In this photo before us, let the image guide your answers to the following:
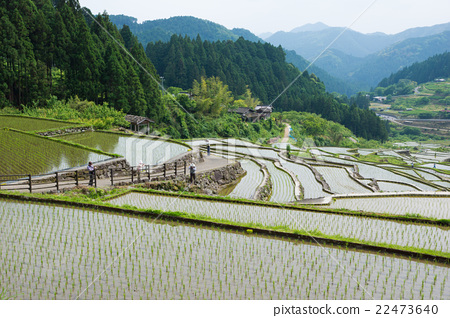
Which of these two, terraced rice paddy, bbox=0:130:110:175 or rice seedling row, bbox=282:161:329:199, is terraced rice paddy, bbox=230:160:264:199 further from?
terraced rice paddy, bbox=0:130:110:175

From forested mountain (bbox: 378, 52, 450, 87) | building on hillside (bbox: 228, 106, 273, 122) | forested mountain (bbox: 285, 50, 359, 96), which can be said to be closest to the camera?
building on hillside (bbox: 228, 106, 273, 122)

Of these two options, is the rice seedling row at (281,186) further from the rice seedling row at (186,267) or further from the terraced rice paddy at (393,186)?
the rice seedling row at (186,267)

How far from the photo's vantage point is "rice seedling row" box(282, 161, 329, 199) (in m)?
17.2

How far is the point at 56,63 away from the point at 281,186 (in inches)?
1018

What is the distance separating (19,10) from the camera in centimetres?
3166

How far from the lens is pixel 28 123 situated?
2253cm

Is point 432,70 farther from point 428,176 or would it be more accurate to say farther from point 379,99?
point 428,176

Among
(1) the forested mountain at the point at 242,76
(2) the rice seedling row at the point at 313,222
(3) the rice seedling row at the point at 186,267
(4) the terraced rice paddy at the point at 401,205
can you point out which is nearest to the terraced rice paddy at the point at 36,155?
(2) the rice seedling row at the point at 313,222

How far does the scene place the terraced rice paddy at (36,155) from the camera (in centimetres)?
1349

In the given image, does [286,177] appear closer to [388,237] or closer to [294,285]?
[388,237]

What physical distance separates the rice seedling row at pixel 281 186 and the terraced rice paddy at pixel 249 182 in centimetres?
81

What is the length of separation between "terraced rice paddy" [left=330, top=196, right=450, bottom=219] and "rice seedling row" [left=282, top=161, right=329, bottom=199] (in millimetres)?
2400

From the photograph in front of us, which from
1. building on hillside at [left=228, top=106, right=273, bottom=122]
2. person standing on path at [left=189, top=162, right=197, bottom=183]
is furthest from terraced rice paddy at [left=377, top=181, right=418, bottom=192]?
building on hillside at [left=228, top=106, right=273, bottom=122]

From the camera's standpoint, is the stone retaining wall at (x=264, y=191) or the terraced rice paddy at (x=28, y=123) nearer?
the stone retaining wall at (x=264, y=191)
